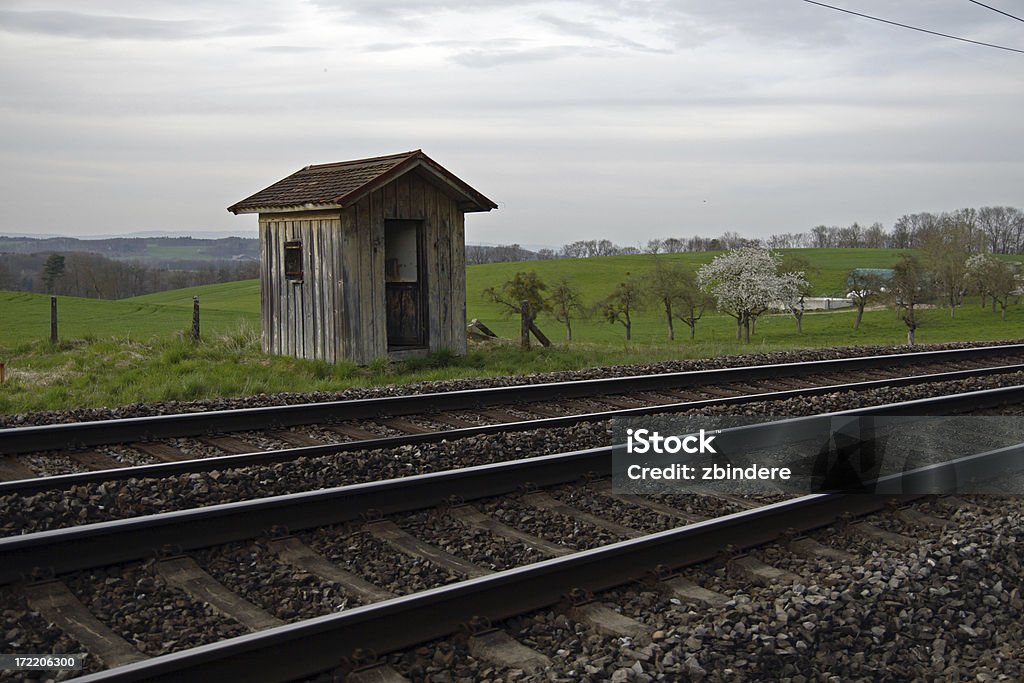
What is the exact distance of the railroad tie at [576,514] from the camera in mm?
5892

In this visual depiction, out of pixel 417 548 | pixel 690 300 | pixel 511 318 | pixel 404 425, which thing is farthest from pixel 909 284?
pixel 417 548

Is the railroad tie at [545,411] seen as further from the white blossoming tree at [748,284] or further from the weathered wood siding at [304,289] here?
the white blossoming tree at [748,284]

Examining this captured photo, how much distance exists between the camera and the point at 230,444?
8.40 m

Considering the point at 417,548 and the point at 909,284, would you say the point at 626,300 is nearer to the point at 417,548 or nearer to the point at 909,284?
the point at 909,284

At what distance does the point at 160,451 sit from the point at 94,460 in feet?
1.77

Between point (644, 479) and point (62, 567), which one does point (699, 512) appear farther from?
point (62, 567)

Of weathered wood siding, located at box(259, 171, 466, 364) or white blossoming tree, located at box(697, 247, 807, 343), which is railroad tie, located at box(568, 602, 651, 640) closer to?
weathered wood siding, located at box(259, 171, 466, 364)

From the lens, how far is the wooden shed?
15.1m

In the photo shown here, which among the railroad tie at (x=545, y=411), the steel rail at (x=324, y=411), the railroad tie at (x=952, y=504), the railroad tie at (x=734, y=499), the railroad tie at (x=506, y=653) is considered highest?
the steel rail at (x=324, y=411)

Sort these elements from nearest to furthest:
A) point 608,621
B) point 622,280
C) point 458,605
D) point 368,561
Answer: point 458,605 → point 608,621 → point 368,561 → point 622,280

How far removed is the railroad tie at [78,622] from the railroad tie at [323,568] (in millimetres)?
1060

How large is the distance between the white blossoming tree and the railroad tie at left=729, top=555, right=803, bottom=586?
48.2 m

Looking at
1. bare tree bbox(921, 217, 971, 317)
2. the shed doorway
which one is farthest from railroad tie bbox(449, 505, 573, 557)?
bare tree bbox(921, 217, 971, 317)

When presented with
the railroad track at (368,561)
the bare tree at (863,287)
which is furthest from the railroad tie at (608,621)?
the bare tree at (863,287)
